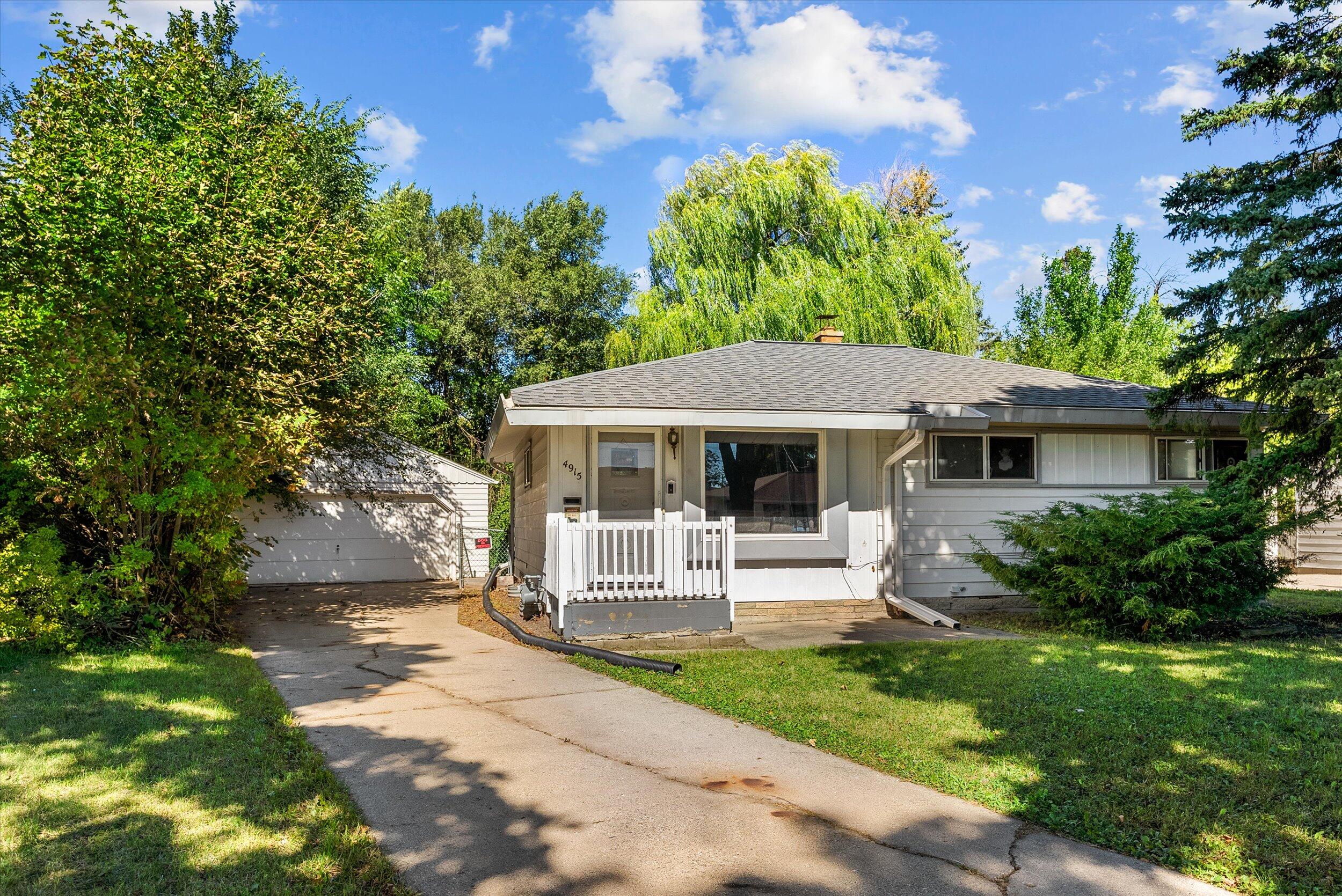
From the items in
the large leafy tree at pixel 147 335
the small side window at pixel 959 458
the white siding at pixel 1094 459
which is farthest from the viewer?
the white siding at pixel 1094 459

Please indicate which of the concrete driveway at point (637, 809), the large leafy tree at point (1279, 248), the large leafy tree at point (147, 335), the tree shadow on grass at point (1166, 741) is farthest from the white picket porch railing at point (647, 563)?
the large leafy tree at point (1279, 248)

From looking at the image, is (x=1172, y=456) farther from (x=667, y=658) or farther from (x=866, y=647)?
(x=667, y=658)

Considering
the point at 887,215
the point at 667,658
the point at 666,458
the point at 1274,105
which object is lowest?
the point at 667,658

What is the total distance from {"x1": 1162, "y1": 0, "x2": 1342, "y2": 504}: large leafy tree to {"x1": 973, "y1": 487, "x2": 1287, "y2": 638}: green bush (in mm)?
948

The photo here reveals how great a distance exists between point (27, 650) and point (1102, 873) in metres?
8.95

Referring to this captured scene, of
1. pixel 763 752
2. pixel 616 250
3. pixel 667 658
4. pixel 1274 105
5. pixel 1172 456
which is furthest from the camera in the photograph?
pixel 616 250

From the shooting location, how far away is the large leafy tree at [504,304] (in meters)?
29.5

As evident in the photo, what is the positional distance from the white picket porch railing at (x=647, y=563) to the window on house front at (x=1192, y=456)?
6.36m

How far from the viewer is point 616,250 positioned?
3228cm

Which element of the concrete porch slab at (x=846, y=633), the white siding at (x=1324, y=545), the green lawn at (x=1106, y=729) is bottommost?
the concrete porch slab at (x=846, y=633)

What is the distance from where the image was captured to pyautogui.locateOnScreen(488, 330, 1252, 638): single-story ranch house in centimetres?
890

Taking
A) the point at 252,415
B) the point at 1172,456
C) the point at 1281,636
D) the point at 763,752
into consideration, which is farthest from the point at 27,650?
the point at 1172,456

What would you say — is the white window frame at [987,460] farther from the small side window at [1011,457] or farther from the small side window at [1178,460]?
the small side window at [1178,460]

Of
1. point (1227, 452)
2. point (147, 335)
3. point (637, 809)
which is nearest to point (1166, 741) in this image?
point (637, 809)
